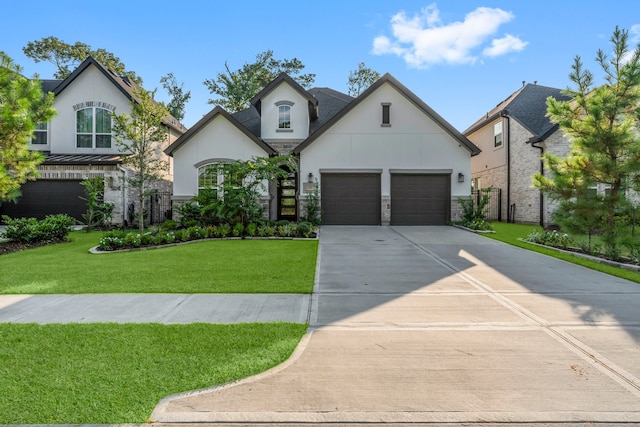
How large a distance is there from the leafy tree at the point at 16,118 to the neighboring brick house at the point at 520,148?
1798cm

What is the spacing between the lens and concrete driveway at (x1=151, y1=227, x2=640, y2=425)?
2.55m

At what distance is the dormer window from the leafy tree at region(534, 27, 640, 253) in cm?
1171

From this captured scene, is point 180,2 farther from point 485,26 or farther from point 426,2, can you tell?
point 485,26

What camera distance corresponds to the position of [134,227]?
1692 centimetres

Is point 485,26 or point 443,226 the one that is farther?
point 443,226

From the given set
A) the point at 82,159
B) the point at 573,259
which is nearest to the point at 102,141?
the point at 82,159

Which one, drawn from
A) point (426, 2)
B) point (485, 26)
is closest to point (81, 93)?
point (426, 2)

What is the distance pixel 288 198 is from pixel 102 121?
10.1 meters

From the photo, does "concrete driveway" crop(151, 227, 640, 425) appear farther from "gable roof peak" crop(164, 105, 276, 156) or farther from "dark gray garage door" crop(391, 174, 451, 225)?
"gable roof peak" crop(164, 105, 276, 156)

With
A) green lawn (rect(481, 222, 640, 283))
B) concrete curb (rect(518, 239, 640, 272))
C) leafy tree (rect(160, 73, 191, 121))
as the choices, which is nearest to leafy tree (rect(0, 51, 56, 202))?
green lawn (rect(481, 222, 640, 283))

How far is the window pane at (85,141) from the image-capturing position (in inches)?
723

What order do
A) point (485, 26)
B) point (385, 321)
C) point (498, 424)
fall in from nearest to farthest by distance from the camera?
point (498, 424), point (385, 321), point (485, 26)

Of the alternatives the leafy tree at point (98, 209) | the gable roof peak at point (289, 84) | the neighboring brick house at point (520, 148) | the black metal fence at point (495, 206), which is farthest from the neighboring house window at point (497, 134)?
the leafy tree at point (98, 209)

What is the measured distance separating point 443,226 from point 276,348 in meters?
14.2
